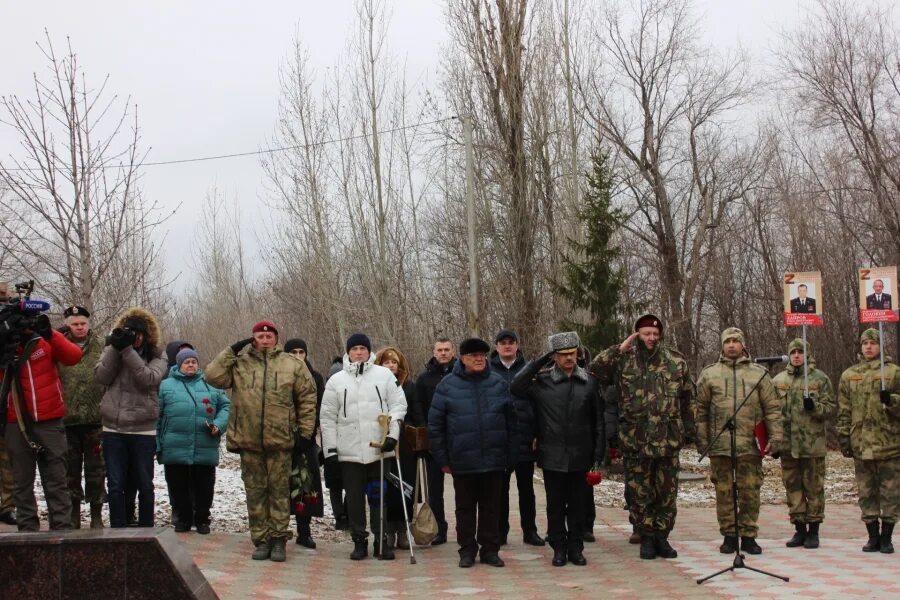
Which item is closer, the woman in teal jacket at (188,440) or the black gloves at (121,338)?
the black gloves at (121,338)

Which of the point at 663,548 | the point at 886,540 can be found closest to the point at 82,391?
the point at 663,548

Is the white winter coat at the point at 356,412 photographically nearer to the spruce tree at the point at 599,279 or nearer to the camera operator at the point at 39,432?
the camera operator at the point at 39,432

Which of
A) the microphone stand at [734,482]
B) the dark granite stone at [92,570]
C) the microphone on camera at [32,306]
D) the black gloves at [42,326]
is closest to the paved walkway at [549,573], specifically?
the microphone stand at [734,482]

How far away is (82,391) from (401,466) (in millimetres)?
3037

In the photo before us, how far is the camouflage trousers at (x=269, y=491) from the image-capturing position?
8477 mm

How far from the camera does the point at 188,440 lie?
9.37 metres

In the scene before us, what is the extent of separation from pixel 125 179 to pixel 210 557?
17.9 ft

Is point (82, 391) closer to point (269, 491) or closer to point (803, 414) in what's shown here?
point (269, 491)

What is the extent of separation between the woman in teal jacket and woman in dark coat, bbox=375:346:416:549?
64.1 inches

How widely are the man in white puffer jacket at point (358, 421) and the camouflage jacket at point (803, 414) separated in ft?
12.2

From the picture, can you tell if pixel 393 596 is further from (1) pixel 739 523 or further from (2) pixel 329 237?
(2) pixel 329 237

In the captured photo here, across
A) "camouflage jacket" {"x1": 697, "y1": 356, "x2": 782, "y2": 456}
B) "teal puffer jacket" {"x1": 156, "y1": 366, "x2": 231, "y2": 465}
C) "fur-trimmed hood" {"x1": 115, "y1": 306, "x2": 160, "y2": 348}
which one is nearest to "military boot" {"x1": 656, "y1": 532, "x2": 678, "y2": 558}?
"camouflage jacket" {"x1": 697, "y1": 356, "x2": 782, "y2": 456}

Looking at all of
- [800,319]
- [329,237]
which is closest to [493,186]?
[329,237]

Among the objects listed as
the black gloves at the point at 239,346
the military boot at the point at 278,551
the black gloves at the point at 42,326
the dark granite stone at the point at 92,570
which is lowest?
the military boot at the point at 278,551
